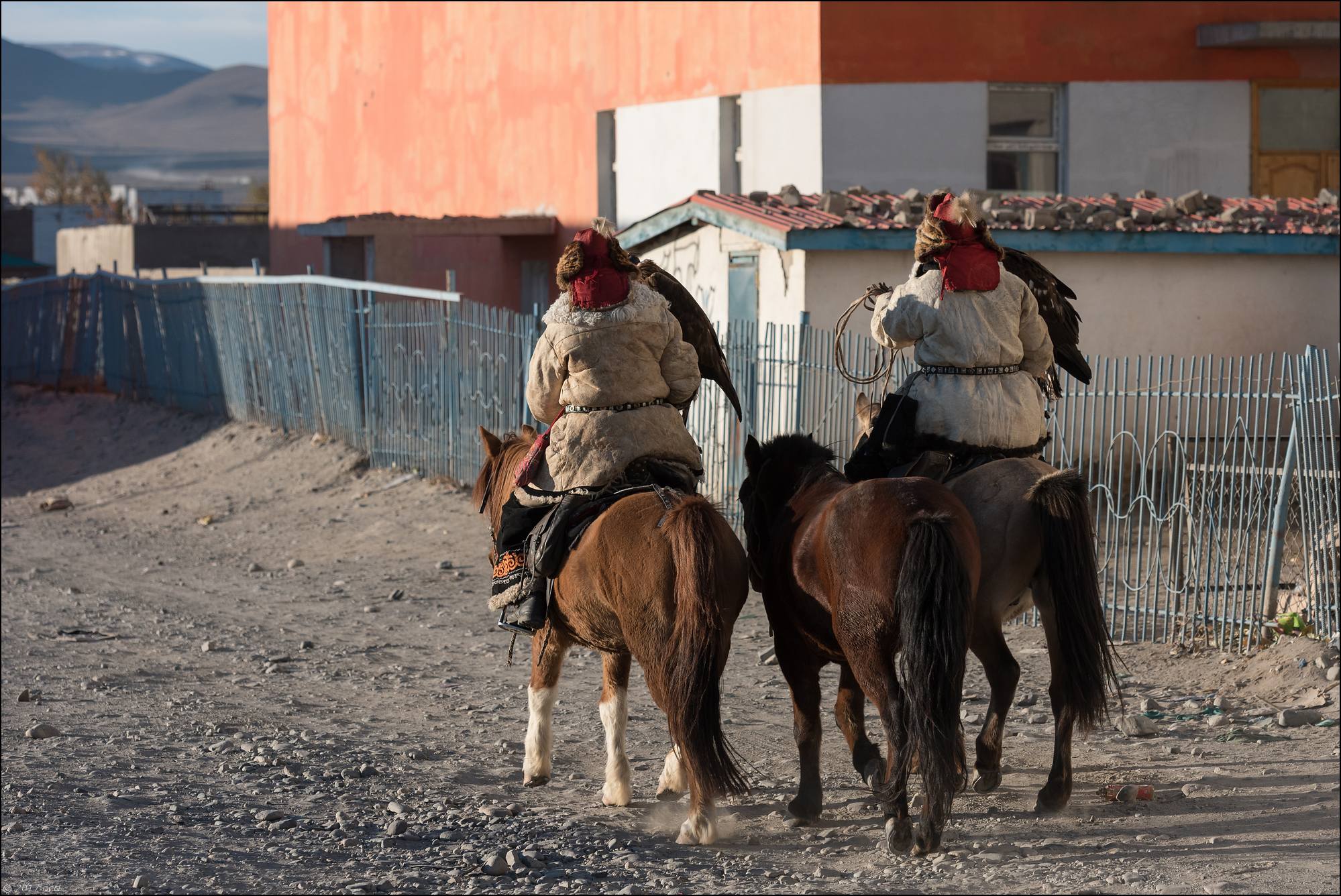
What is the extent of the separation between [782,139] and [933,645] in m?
13.7

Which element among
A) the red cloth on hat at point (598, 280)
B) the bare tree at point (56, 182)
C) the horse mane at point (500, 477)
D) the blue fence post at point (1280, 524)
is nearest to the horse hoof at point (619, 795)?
the horse mane at point (500, 477)

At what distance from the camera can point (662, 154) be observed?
68.4ft

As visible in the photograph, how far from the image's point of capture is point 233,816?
6.28 m

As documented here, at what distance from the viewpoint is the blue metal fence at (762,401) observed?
8.74m

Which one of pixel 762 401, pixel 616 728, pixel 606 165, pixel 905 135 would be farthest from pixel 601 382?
pixel 606 165

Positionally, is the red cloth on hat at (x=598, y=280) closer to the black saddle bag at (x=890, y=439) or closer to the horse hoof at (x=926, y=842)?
the black saddle bag at (x=890, y=439)

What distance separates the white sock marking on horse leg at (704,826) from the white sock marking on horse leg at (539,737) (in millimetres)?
A: 1076

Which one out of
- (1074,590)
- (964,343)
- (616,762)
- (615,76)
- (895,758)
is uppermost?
(615,76)

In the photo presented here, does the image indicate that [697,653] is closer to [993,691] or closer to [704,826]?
[704,826]

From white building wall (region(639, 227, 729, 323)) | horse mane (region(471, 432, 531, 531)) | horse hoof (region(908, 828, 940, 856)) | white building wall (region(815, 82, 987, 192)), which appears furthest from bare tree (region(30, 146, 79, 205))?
horse hoof (region(908, 828, 940, 856))

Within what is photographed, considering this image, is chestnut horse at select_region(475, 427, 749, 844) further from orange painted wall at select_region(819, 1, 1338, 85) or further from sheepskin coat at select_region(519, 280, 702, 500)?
orange painted wall at select_region(819, 1, 1338, 85)

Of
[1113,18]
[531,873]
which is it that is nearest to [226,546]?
[531,873]

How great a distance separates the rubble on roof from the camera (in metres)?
13.1

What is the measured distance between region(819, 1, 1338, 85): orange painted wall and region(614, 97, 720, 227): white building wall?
2588 mm
